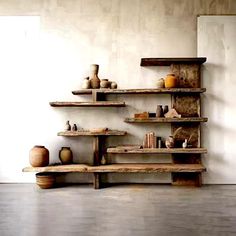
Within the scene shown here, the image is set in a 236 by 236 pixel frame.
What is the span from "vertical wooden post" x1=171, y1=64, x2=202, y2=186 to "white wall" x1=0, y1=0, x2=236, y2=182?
194 mm

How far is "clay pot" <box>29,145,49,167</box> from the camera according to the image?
547cm

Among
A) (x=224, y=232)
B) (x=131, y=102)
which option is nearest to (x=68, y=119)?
(x=131, y=102)

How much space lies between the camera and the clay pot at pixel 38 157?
5.47 metres

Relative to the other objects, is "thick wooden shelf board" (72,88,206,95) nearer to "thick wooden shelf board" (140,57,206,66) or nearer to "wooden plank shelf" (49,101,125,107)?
"wooden plank shelf" (49,101,125,107)

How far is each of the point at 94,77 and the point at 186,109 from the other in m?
1.57

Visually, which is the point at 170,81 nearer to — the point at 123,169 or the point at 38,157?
the point at 123,169

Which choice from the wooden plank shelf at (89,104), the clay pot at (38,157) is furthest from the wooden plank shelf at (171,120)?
the clay pot at (38,157)

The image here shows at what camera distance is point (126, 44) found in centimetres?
594

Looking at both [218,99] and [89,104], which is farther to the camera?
[218,99]

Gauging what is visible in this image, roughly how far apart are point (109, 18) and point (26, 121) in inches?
86.9

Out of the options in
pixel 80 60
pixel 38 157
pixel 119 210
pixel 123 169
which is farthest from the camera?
pixel 80 60

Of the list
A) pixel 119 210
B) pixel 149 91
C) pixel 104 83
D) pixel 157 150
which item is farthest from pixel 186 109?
pixel 119 210

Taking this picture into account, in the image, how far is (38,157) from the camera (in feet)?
18.0

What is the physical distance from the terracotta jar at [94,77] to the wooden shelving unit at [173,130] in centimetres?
11
